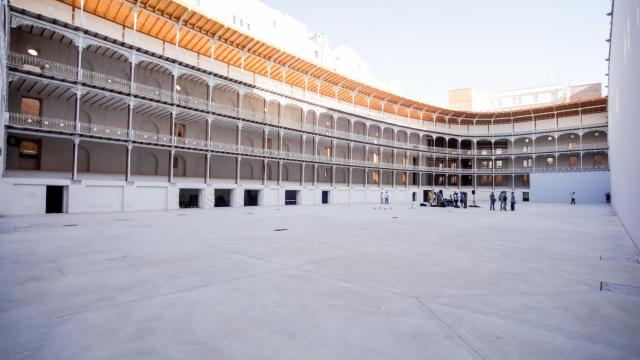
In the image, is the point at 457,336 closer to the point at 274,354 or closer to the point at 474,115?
the point at 274,354

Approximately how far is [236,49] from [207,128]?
333 inches

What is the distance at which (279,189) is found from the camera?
106ft

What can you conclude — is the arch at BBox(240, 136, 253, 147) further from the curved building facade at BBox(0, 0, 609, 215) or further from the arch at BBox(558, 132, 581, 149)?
the arch at BBox(558, 132, 581, 149)

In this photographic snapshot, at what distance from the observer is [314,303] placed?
390 centimetres

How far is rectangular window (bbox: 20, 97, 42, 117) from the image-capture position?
21344 millimetres

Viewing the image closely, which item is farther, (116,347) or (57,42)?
(57,42)

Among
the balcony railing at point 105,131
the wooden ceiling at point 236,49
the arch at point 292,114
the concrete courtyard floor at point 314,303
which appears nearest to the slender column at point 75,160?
the balcony railing at point 105,131

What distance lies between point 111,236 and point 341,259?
7.41 meters

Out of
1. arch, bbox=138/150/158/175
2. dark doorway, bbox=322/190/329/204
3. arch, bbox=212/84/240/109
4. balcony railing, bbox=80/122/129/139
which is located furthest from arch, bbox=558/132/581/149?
balcony railing, bbox=80/122/129/139

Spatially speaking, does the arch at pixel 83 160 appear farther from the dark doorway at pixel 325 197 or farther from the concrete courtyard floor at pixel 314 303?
the dark doorway at pixel 325 197

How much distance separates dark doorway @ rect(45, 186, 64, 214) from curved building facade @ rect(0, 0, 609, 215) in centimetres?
11

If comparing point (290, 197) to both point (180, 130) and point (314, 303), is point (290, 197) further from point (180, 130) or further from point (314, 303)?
point (314, 303)

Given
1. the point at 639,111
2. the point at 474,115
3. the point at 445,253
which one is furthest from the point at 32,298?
the point at 474,115

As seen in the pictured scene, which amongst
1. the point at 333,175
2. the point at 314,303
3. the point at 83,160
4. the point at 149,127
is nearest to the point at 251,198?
the point at 333,175
